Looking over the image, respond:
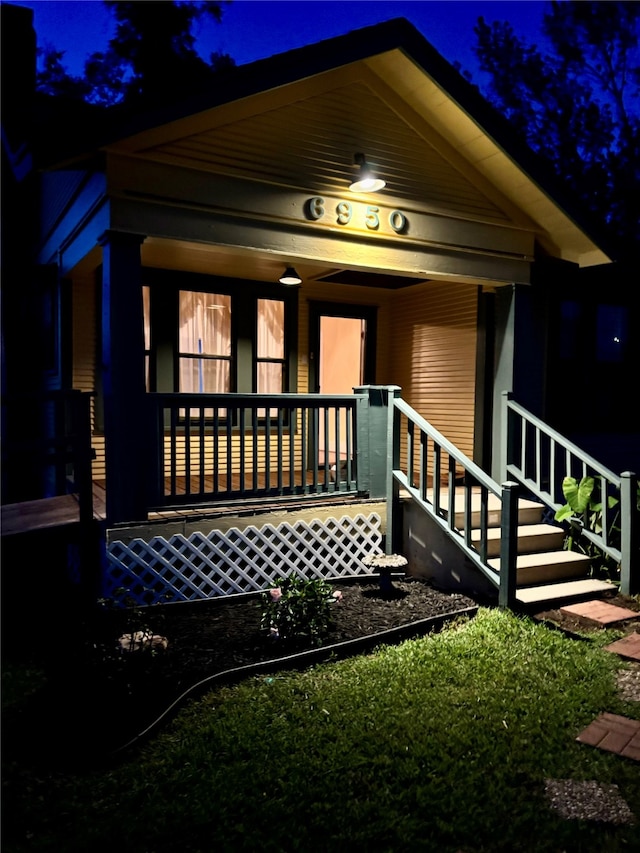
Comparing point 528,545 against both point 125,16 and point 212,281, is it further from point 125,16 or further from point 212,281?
point 125,16

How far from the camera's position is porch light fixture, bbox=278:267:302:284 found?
885 cm

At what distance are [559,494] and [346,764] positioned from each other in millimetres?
5970

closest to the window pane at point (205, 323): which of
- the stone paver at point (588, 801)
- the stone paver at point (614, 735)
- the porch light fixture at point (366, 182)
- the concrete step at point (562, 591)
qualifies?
the porch light fixture at point (366, 182)

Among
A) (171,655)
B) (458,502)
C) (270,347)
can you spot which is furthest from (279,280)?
(171,655)

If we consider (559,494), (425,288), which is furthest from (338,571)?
(425,288)

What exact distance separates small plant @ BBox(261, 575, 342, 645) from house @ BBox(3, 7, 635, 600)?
1.04 meters

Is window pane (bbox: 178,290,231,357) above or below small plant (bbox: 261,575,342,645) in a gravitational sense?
above

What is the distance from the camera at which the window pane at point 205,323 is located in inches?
348

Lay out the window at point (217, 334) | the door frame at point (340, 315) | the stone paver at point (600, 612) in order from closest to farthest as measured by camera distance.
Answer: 1. the stone paver at point (600, 612)
2. the window at point (217, 334)
3. the door frame at point (340, 315)

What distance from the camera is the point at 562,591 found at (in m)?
6.18

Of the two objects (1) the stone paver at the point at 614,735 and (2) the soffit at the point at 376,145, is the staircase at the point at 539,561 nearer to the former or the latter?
(1) the stone paver at the point at 614,735

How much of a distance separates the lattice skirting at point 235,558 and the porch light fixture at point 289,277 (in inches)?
144

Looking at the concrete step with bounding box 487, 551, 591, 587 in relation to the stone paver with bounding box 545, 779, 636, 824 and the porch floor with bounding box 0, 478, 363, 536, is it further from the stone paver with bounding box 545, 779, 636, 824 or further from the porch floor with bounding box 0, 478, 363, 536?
the stone paver with bounding box 545, 779, 636, 824

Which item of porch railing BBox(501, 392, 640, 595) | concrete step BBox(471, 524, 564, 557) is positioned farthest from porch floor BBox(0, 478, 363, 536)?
porch railing BBox(501, 392, 640, 595)
